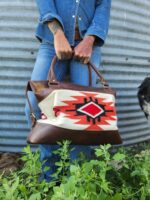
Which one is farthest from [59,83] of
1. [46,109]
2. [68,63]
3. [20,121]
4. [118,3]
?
[118,3]

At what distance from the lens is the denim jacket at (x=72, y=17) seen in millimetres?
2439

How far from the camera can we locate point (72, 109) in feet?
7.03

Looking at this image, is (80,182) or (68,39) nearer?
(80,182)

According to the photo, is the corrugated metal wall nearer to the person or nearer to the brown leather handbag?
the person

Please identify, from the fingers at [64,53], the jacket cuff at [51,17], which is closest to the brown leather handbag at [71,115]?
the fingers at [64,53]

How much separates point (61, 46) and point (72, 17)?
25 cm

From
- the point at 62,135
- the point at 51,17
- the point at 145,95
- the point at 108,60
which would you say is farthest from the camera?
the point at 108,60

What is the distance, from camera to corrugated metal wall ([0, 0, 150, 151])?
3.18 meters

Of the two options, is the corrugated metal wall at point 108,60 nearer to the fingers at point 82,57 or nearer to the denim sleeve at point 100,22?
→ the denim sleeve at point 100,22

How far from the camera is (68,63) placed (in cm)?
250

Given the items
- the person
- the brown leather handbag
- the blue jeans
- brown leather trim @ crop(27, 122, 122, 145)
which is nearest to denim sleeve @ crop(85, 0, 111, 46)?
the person

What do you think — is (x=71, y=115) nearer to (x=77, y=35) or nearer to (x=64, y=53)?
(x=64, y=53)

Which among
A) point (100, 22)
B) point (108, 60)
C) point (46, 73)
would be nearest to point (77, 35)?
point (100, 22)

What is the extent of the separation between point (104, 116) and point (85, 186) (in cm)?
50
